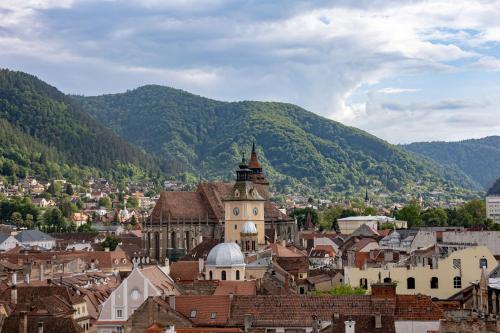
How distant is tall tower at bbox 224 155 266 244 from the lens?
12912 centimetres

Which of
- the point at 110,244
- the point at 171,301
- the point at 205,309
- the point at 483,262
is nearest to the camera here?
the point at 171,301

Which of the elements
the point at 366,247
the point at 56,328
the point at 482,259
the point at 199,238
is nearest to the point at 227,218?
the point at 199,238

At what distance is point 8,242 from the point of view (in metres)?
178

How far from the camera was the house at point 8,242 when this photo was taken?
175562 mm

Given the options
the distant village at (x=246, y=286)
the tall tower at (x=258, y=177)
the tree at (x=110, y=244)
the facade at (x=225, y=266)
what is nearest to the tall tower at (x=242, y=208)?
the distant village at (x=246, y=286)

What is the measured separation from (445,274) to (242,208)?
55923 millimetres

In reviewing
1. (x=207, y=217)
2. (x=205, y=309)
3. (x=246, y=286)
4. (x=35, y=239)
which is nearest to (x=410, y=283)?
(x=246, y=286)

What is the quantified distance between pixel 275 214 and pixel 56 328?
8953 centimetres

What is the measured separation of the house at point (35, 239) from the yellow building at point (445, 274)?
366ft

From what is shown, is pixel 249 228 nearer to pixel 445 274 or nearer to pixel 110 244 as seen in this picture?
pixel 445 274

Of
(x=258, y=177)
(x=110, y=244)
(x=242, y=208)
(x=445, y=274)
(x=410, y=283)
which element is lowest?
(x=410, y=283)

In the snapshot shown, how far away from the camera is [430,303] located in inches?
2253

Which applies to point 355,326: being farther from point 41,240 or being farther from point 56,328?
point 41,240

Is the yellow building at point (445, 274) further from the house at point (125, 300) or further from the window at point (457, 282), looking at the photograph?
the house at point (125, 300)
